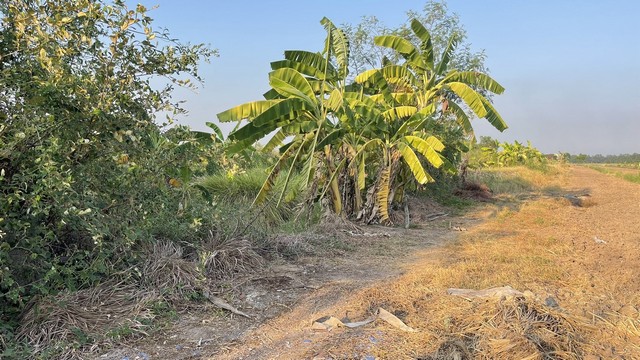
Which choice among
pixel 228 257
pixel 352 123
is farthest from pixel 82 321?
pixel 352 123

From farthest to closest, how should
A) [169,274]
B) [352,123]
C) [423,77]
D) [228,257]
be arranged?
[423,77], [352,123], [228,257], [169,274]

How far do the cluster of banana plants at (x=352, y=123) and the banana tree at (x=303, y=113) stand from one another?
0.8 inches

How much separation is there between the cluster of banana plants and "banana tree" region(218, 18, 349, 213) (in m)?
0.02

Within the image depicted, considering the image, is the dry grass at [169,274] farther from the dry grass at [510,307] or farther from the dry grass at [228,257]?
the dry grass at [510,307]

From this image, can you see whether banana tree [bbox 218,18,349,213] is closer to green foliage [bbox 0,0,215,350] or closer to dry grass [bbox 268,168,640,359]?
dry grass [bbox 268,168,640,359]

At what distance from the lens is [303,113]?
978 cm

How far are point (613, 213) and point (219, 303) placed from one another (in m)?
11.6

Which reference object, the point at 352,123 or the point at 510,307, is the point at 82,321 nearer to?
the point at 510,307

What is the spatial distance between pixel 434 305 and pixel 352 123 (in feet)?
18.9

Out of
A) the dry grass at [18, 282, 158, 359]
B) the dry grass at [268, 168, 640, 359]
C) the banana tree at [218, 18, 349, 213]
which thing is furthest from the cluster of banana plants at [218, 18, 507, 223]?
the dry grass at [18, 282, 158, 359]

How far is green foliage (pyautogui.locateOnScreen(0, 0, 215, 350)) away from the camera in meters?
3.63

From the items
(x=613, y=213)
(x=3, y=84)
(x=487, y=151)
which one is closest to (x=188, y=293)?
(x=3, y=84)

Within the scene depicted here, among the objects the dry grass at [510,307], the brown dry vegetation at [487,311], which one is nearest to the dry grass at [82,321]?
the brown dry vegetation at [487,311]

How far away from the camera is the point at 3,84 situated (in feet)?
11.9
